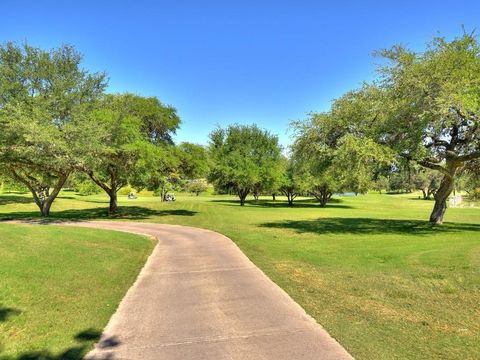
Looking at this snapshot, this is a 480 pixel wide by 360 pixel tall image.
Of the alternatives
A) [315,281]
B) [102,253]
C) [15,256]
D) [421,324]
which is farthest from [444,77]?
[15,256]

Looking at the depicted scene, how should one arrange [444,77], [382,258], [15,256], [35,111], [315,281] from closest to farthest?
1. [315,281]
2. [15,256]
3. [382,258]
4. [444,77]
5. [35,111]

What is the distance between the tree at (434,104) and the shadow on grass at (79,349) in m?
18.5

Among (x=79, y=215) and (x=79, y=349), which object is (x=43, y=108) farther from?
(x=79, y=349)

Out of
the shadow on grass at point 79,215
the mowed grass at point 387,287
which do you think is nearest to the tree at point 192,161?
the shadow on grass at point 79,215

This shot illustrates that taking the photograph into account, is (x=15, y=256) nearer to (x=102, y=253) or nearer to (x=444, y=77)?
(x=102, y=253)

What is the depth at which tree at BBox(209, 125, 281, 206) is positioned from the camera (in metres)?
56.2

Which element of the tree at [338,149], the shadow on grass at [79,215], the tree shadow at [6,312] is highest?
the tree at [338,149]

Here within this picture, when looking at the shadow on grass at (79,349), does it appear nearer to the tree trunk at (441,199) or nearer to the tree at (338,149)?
the tree at (338,149)

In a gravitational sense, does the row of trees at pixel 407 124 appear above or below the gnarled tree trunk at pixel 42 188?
above

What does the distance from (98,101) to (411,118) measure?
23930 mm

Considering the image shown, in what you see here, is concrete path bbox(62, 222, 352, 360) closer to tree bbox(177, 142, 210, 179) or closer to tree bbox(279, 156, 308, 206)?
tree bbox(177, 142, 210, 179)

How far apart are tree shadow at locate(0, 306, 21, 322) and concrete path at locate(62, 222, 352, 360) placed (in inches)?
75.5

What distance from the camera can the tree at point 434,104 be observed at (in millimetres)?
19656

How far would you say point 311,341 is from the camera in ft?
20.4
